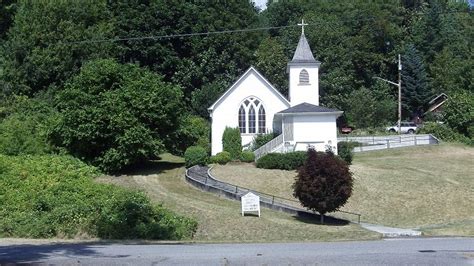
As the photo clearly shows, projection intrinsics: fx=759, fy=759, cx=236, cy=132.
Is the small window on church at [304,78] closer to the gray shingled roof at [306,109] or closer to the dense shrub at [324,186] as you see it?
the gray shingled roof at [306,109]

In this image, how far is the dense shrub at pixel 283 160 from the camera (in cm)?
4622

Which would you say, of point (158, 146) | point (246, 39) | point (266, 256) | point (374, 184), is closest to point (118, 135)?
point (158, 146)

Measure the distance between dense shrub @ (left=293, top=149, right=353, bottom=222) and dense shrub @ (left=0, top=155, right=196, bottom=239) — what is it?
22.1ft

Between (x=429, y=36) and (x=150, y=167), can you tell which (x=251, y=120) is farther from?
(x=429, y=36)

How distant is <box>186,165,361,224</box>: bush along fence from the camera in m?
36.0

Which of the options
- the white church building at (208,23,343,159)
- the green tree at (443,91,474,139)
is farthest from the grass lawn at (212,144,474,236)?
the green tree at (443,91,474,139)

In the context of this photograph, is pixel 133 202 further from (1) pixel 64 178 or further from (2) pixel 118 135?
(2) pixel 118 135

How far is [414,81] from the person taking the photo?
92.9 metres

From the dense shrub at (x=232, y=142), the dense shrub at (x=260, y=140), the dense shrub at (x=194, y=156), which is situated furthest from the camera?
the dense shrub at (x=260, y=140)

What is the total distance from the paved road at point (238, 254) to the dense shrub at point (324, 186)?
12.8 metres

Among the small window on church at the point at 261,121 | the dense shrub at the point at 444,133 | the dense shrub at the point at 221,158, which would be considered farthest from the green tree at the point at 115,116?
the dense shrub at the point at 444,133

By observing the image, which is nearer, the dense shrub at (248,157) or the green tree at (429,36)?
the dense shrub at (248,157)

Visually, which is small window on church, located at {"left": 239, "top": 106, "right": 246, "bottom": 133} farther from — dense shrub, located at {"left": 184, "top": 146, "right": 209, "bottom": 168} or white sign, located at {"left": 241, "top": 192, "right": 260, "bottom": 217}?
white sign, located at {"left": 241, "top": 192, "right": 260, "bottom": 217}

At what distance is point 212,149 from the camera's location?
55125mm
